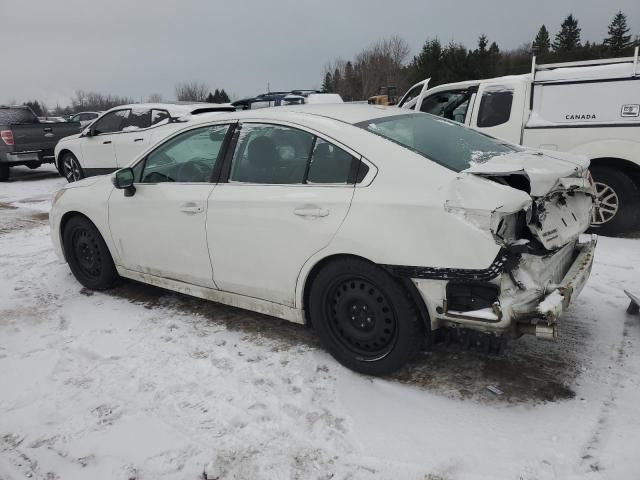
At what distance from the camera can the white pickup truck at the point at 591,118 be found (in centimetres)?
576

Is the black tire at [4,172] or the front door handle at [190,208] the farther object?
the black tire at [4,172]

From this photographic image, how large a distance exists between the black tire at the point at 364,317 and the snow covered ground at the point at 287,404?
151 mm

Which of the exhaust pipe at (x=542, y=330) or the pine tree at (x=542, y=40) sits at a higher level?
the pine tree at (x=542, y=40)

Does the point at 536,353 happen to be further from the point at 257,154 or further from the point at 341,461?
the point at 257,154

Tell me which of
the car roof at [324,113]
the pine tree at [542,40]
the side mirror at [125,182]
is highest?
the pine tree at [542,40]

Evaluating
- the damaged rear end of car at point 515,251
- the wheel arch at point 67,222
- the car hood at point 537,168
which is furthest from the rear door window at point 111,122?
the damaged rear end of car at point 515,251

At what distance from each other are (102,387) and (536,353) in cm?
282

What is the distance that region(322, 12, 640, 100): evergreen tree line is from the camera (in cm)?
3806

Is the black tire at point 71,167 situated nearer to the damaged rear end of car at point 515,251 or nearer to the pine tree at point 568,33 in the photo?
the damaged rear end of car at point 515,251

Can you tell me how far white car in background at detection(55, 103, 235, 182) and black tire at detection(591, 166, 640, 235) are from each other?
6.54 meters

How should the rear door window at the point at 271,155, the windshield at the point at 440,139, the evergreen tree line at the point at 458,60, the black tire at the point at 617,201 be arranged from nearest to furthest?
the windshield at the point at 440,139
the rear door window at the point at 271,155
the black tire at the point at 617,201
the evergreen tree line at the point at 458,60

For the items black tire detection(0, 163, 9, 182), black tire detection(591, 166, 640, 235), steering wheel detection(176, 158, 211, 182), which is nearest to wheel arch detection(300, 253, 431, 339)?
steering wheel detection(176, 158, 211, 182)

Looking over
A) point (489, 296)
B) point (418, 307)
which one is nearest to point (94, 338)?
point (418, 307)

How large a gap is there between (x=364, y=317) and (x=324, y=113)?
1.42m
